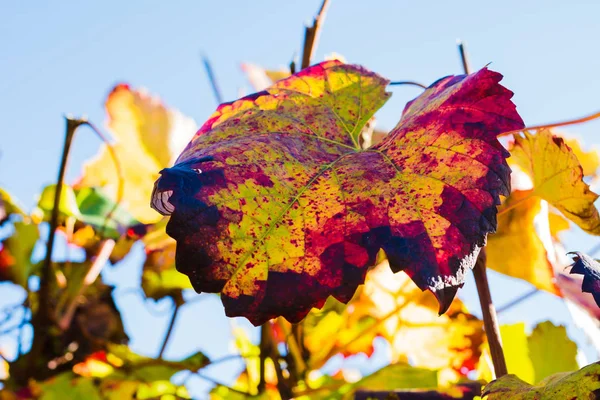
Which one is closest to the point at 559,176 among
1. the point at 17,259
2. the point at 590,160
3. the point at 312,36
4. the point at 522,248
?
the point at 522,248

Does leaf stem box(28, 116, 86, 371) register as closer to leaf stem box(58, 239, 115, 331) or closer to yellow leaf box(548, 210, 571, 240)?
leaf stem box(58, 239, 115, 331)

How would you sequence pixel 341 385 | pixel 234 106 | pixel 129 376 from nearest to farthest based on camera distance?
pixel 234 106 < pixel 341 385 < pixel 129 376

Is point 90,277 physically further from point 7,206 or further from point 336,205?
point 336,205

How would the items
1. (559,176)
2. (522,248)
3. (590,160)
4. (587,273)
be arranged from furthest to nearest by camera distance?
(590,160) < (522,248) < (559,176) < (587,273)

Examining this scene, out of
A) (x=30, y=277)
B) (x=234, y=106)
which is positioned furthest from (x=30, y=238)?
(x=234, y=106)

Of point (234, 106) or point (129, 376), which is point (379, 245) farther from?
point (129, 376)

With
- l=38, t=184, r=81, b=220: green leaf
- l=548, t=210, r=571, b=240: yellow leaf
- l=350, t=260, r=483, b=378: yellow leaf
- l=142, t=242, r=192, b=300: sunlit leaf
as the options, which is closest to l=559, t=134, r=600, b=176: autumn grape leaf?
l=548, t=210, r=571, b=240: yellow leaf
